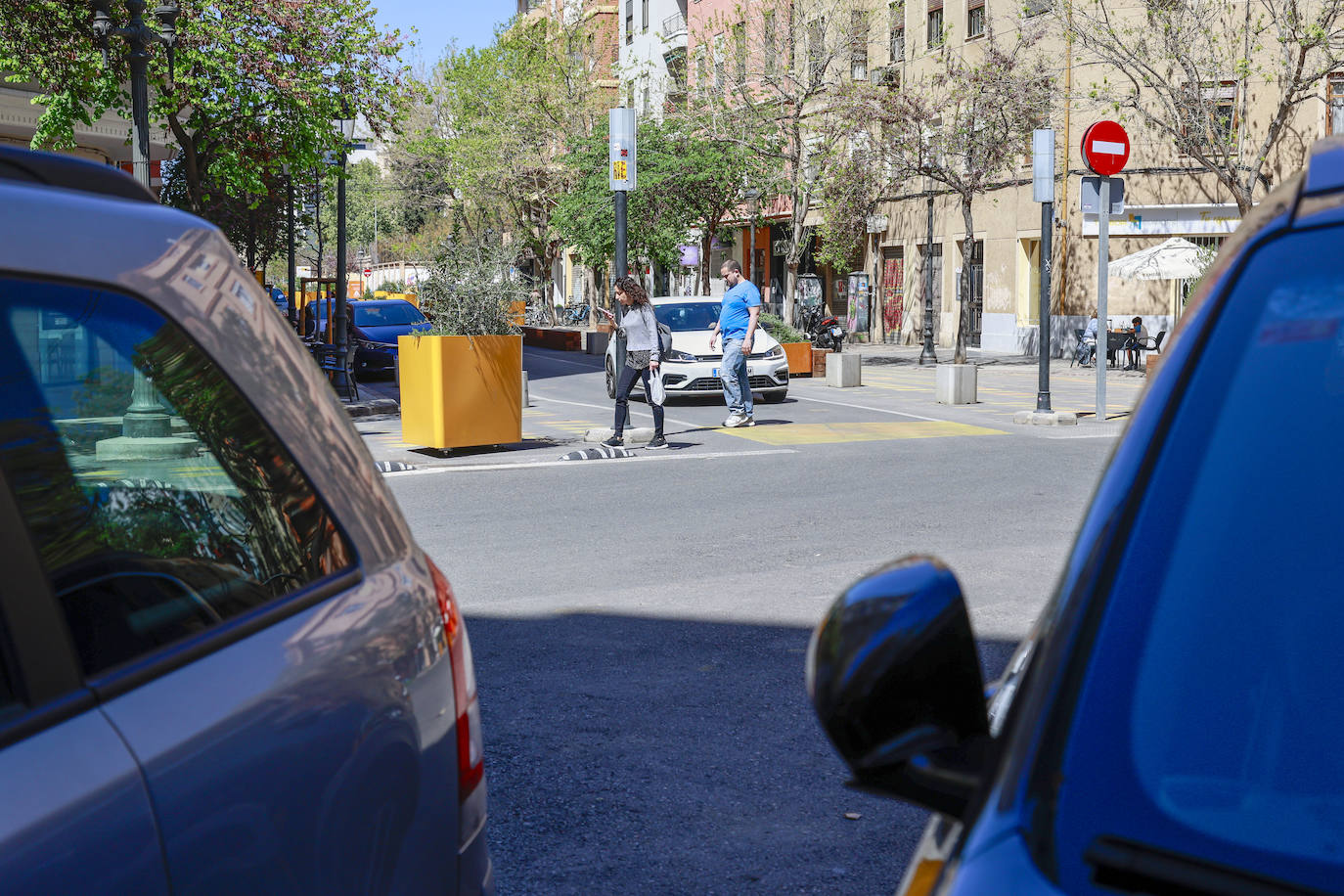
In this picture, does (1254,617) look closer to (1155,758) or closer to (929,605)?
(1155,758)

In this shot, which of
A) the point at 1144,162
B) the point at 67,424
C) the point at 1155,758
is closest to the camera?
the point at 1155,758

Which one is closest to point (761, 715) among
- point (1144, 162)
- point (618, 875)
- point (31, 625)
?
point (618, 875)

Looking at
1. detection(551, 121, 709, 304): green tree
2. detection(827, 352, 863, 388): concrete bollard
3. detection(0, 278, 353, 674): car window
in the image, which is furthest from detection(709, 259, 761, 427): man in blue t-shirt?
detection(551, 121, 709, 304): green tree

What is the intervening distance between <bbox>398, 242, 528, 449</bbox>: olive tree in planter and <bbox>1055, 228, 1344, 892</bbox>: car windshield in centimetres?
1231

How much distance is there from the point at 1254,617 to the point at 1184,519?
0.11 m

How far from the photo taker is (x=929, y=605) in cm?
155

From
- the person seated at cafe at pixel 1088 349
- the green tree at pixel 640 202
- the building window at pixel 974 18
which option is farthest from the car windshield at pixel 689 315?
the building window at pixel 974 18

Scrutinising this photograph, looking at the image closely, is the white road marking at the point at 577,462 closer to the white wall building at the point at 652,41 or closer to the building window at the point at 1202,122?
the building window at the point at 1202,122

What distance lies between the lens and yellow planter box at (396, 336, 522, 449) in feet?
44.4

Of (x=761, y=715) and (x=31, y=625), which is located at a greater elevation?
(x=31, y=625)

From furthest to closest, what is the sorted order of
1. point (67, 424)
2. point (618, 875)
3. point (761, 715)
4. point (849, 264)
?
point (849, 264) < point (761, 715) < point (618, 875) < point (67, 424)

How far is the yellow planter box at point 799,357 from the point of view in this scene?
83.5ft

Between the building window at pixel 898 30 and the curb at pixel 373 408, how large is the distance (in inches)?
970

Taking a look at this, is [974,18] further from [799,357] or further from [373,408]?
[373,408]
